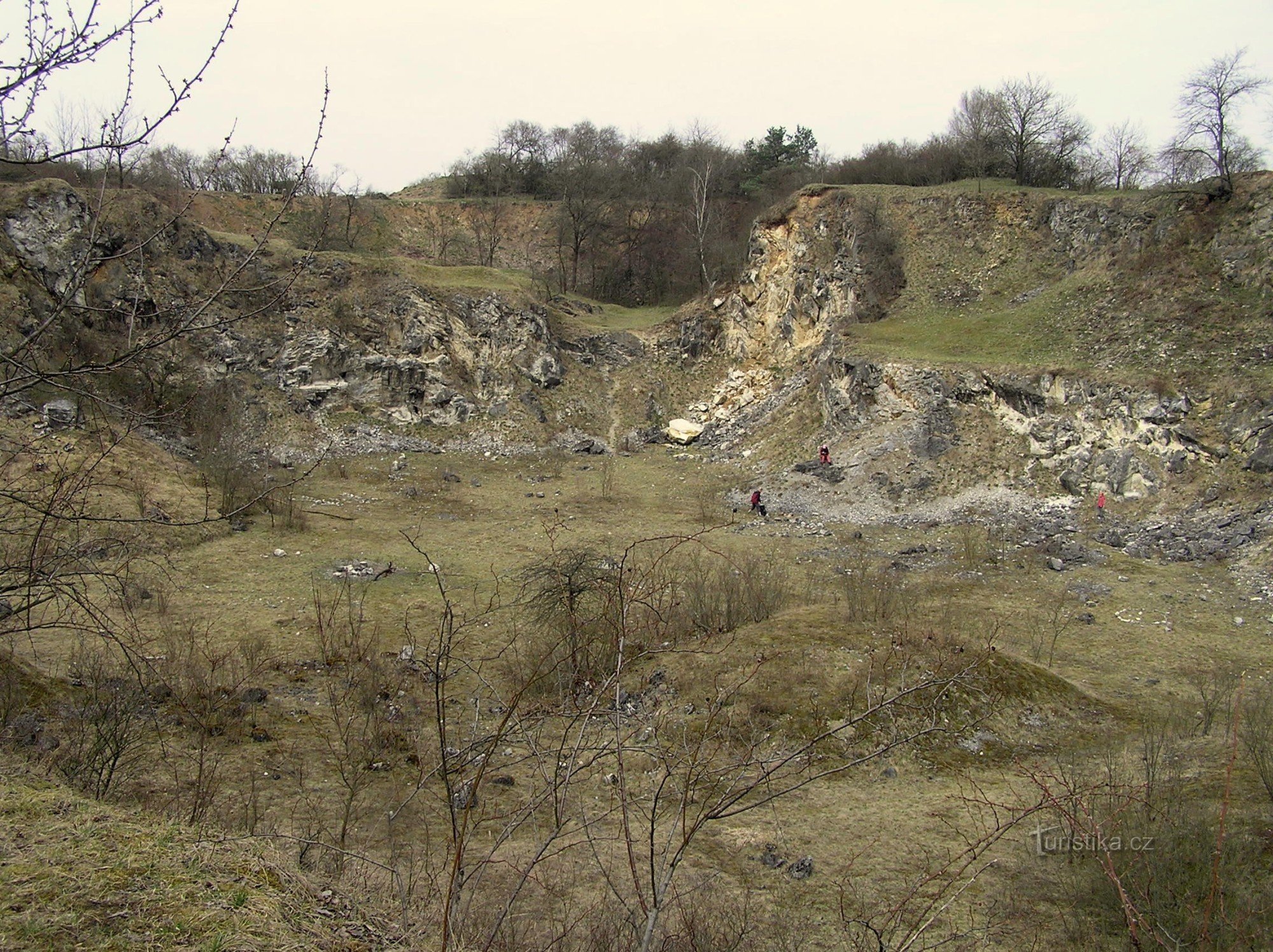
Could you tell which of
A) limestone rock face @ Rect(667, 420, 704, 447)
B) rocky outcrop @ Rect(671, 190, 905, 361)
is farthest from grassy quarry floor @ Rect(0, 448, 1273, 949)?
rocky outcrop @ Rect(671, 190, 905, 361)

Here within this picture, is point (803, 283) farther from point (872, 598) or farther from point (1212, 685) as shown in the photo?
point (1212, 685)

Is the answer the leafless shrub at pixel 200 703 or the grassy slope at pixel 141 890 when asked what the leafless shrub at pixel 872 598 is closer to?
the leafless shrub at pixel 200 703

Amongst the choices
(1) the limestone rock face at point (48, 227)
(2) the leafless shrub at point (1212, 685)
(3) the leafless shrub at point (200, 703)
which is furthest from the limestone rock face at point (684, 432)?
(3) the leafless shrub at point (200, 703)

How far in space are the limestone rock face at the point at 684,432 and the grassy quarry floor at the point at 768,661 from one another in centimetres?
605

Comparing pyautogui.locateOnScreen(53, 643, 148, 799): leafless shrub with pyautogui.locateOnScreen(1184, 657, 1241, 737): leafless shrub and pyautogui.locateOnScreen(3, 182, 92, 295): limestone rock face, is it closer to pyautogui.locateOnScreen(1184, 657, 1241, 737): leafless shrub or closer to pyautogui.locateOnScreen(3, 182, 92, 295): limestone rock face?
pyautogui.locateOnScreen(1184, 657, 1241, 737): leafless shrub

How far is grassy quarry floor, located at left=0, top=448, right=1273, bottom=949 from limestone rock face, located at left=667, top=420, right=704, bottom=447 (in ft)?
19.8

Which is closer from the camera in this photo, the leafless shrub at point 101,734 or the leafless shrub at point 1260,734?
the leafless shrub at point 101,734

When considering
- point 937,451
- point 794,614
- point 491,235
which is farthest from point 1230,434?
point 491,235

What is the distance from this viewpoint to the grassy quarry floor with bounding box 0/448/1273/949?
3285 mm

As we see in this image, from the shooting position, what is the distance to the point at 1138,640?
11.1 m

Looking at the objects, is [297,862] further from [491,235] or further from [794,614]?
[491,235]

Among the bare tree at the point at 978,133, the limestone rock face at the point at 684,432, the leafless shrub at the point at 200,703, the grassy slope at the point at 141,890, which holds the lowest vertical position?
the leafless shrub at the point at 200,703

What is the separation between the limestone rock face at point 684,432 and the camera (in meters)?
27.8

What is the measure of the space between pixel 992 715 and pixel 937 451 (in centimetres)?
1342
